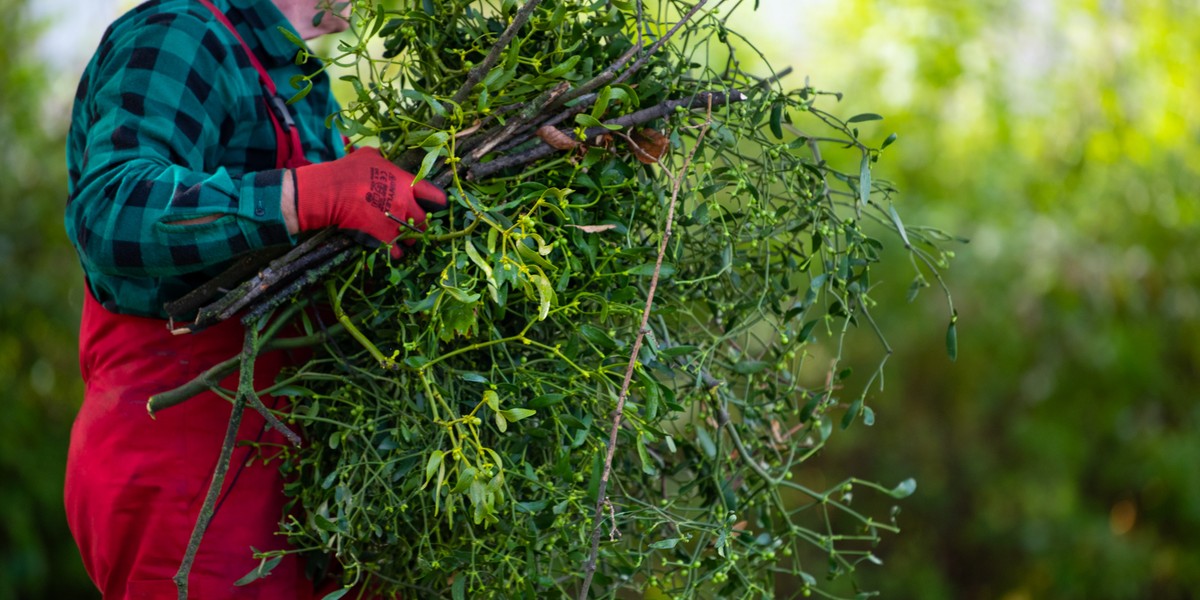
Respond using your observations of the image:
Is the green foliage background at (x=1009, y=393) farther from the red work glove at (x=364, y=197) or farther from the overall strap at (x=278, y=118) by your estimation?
the red work glove at (x=364, y=197)

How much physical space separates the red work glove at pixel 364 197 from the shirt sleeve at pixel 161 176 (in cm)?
3

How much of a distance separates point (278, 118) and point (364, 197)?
295 mm

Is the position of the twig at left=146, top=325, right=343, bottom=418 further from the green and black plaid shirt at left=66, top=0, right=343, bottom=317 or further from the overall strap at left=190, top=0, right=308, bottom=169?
the overall strap at left=190, top=0, right=308, bottom=169

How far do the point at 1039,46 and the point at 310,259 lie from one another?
4.28 meters

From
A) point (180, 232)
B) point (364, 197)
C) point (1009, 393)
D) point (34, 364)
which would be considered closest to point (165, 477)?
point (180, 232)

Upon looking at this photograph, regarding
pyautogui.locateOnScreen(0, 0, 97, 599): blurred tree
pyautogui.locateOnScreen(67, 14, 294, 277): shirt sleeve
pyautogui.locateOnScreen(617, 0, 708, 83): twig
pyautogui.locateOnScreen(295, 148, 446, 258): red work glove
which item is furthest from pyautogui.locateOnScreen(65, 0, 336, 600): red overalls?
pyautogui.locateOnScreen(0, 0, 97, 599): blurred tree

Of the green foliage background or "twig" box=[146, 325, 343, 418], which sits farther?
the green foliage background

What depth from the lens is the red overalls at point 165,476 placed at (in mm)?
1194

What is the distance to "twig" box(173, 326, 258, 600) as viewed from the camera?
3.61ft

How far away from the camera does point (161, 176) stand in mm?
1076

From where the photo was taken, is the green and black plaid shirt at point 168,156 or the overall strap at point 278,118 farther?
the overall strap at point 278,118

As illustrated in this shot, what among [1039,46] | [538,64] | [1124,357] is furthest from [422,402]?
[1039,46]

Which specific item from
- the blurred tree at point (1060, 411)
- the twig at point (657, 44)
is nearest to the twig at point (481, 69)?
the twig at point (657, 44)

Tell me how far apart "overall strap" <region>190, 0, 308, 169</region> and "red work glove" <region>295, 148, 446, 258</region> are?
19 centimetres
